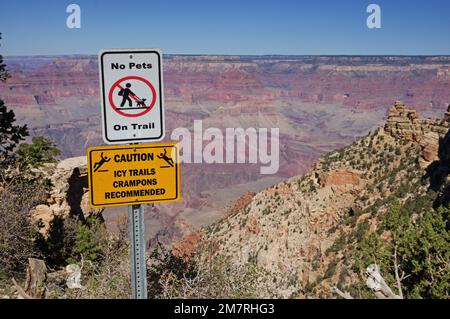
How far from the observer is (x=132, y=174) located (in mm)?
3191

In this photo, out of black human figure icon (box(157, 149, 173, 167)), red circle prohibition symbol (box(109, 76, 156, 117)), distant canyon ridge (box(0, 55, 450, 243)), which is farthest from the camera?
distant canyon ridge (box(0, 55, 450, 243))

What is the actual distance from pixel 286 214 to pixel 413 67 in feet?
539

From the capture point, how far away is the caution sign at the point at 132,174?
3115mm

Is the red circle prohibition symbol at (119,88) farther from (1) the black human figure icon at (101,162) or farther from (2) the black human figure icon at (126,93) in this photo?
(1) the black human figure icon at (101,162)

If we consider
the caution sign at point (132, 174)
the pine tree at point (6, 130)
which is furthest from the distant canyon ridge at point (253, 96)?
the caution sign at point (132, 174)

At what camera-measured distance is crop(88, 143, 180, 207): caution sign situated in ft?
10.2

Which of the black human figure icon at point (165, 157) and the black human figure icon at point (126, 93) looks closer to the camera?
the black human figure icon at point (126, 93)

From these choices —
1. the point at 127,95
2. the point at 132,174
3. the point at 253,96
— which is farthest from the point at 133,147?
the point at 253,96

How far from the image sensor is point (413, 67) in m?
172

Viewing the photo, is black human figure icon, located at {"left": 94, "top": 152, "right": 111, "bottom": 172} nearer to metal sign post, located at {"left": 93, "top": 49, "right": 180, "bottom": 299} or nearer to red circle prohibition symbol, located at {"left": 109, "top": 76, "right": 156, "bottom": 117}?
metal sign post, located at {"left": 93, "top": 49, "right": 180, "bottom": 299}

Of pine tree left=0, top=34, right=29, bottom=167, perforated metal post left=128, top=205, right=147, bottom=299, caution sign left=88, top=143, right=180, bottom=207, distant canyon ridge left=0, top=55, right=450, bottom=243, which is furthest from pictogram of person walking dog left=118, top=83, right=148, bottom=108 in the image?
distant canyon ridge left=0, top=55, right=450, bottom=243

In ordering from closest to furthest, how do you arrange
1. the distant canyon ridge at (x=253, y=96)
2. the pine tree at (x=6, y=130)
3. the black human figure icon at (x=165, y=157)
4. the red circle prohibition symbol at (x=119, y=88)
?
the red circle prohibition symbol at (x=119, y=88), the black human figure icon at (x=165, y=157), the pine tree at (x=6, y=130), the distant canyon ridge at (x=253, y=96)

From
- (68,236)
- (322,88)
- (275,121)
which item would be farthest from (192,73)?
(68,236)

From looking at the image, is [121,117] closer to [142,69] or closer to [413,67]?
[142,69]
